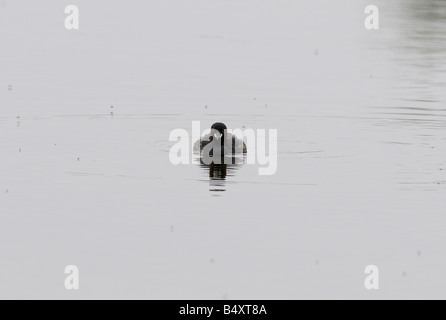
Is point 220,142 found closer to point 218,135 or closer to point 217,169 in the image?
point 218,135

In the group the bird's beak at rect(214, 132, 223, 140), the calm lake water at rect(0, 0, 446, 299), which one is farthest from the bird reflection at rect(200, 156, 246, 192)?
the bird's beak at rect(214, 132, 223, 140)

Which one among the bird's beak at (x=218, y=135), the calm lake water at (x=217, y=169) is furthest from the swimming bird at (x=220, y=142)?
the calm lake water at (x=217, y=169)

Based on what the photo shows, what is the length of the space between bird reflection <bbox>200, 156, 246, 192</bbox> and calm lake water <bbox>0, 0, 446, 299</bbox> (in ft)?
0.33

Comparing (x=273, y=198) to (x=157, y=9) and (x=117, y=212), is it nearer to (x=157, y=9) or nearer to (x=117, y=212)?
(x=117, y=212)

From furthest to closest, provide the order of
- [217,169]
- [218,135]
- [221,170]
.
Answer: [218,135] → [217,169] → [221,170]

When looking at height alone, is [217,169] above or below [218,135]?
below

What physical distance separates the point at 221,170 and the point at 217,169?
144 mm

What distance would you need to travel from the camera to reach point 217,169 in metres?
22.7

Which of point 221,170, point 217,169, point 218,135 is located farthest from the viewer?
point 218,135

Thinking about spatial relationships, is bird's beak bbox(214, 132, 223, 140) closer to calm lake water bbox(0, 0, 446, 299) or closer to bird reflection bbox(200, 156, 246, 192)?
bird reflection bbox(200, 156, 246, 192)

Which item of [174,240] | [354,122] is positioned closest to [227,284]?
[174,240]

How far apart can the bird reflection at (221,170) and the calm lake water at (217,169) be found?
101mm

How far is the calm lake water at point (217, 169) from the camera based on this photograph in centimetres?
1583

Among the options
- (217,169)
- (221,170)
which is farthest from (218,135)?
(221,170)
